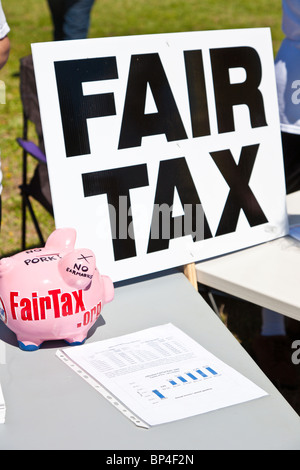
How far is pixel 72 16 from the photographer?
4.50 m

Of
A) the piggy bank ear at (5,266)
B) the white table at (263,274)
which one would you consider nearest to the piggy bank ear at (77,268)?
the piggy bank ear at (5,266)

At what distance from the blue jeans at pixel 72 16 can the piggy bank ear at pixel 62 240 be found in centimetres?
329

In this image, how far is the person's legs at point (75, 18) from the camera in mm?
4496

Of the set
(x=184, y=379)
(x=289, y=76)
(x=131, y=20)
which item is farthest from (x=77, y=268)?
(x=131, y=20)

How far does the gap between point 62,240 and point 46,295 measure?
5.9 inches

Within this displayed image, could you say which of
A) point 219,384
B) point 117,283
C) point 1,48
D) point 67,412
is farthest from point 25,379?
point 1,48

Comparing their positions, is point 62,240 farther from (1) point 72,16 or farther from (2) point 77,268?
(1) point 72,16

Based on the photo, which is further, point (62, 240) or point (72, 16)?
point (72, 16)

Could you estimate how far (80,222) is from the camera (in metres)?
1.62

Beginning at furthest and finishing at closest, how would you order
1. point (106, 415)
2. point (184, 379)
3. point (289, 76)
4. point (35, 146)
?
point (35, 146) < point (289, 76) < point (184, 379) < point (106, 415)

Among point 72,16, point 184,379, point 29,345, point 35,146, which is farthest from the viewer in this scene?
point 72,16

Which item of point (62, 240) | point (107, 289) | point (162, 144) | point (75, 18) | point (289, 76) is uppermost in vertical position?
point (75, 18)
